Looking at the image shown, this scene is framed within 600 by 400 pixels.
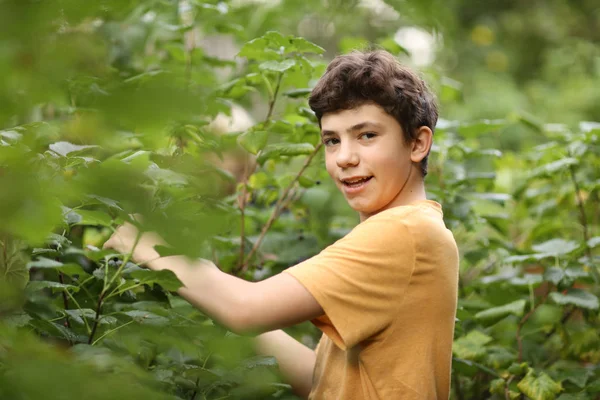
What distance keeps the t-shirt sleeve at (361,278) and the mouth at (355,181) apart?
7.6 inches

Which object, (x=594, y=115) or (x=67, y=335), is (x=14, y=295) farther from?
(x=594, y=115)

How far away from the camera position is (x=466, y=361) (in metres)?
2.21

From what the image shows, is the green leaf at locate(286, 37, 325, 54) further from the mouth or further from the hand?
the hand

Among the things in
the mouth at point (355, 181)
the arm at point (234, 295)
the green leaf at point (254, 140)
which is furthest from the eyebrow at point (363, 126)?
the arm at point (234, 295)

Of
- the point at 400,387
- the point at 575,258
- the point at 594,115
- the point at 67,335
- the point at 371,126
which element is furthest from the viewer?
the point at 594,115

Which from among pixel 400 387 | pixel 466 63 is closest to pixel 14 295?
pixel 400 387

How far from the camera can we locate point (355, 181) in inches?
71.5

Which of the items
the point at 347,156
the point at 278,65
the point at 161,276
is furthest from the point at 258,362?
the point at 278,65

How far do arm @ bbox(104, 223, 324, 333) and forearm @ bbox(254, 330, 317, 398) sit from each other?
0.55 metres

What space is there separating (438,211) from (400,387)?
42cm

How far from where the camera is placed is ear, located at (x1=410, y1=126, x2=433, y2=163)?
1867 mm

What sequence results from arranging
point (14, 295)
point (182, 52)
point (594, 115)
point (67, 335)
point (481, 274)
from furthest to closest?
1. point (594, 115)
2. point (481, 274)
3. point (182, 52)
4. point (67, 335)
5. point (14, 295)

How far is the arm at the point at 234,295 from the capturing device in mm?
1426

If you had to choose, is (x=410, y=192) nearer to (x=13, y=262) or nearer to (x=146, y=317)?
(x=146, y=317)
